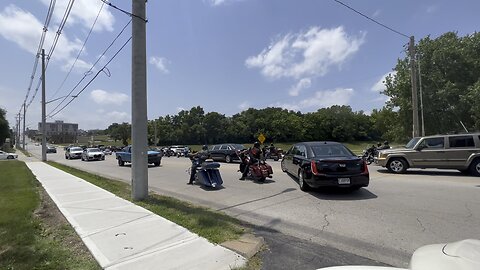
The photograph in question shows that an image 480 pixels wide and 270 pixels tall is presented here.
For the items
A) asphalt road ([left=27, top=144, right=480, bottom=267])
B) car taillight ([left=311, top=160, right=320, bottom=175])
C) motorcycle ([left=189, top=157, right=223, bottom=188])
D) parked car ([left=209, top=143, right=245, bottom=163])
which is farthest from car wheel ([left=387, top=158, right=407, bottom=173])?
parked car ([left=209, top=143, right=245, bottom=163])

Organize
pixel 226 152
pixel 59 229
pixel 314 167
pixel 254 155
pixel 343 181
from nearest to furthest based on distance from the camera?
1. pixel 59 229
2. pixel 343 181
3. pixel 314 167
4. pixel 254 155
5. pixel 226 152

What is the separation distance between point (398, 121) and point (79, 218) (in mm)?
44535

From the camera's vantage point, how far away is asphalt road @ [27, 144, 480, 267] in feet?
19.7


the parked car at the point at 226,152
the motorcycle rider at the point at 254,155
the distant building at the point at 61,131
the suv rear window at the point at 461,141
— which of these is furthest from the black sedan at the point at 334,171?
the distant building at the point at 61,131

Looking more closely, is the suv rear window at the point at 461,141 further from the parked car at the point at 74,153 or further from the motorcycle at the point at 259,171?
the parked car at the point at 74,153

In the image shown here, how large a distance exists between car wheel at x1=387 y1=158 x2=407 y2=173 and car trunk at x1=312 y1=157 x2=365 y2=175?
697cm

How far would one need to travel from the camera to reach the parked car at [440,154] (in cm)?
1477

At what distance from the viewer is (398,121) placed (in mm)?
45750

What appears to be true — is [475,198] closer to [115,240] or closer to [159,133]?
[115,240]

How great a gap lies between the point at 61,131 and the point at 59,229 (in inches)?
6002

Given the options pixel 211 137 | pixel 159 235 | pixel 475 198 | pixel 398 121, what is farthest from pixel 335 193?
pixel 211 137

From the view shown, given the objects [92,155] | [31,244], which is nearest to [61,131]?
[92,155]

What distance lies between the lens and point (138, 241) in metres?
5.88

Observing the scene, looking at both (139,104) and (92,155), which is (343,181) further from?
(92,155)
